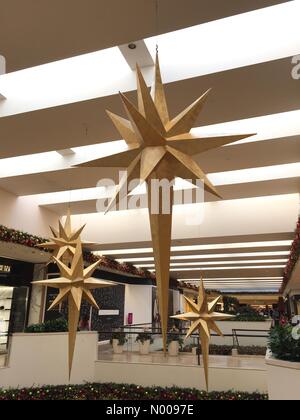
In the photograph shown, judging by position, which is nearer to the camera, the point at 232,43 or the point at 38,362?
the point at 232,43

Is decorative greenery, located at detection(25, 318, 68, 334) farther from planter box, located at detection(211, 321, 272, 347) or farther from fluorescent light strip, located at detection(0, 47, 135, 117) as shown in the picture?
fluorescent light strip, located at detection(0, 47, 135, 117)

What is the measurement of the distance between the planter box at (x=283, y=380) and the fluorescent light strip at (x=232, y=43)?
430cm

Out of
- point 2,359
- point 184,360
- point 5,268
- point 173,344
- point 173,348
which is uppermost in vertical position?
point 5,268

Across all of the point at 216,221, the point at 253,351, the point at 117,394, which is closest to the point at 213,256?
the point at 216,221

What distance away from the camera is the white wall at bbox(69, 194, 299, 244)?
11055 millimetres

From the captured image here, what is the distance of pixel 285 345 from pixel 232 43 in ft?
14.8

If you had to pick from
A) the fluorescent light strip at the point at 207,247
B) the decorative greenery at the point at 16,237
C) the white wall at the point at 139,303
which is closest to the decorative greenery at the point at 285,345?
the decorative greenery at the point at 16,237

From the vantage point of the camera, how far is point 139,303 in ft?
68.7

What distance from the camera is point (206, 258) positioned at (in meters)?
16.4

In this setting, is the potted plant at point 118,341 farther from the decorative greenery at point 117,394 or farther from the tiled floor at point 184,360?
the decorative greenery at point 117,394

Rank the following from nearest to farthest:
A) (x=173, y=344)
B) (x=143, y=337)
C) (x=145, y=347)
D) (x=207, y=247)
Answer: (x=173, y=344), (x=145, y=347), (x=143, y=337), (x=207, y=247)

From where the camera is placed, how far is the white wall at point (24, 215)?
33.6ft

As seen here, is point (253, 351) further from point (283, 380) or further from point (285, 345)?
point (283, 380)

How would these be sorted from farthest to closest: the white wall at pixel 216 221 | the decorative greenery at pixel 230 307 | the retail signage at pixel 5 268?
the decorative greenery at pixel 230 307 < the retail signage at pixel 5 268 < the white wall at pixel 216 221
